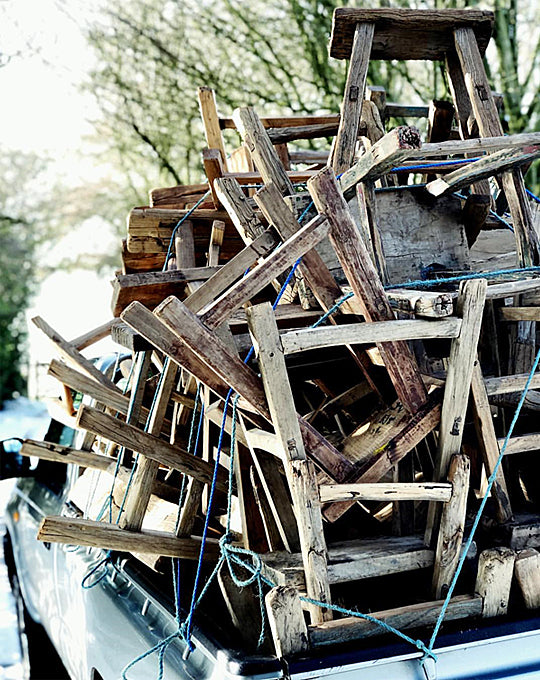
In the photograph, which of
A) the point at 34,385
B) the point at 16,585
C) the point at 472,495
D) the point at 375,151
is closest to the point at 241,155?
the point at 375,151

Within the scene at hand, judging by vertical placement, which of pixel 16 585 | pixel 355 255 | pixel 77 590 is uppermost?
pixel 355 255

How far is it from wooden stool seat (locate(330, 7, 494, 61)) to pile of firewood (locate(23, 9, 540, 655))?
12 mm

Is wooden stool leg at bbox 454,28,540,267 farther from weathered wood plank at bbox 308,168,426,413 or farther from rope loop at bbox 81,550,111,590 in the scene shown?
rope loop at bbox 81,550,111,590

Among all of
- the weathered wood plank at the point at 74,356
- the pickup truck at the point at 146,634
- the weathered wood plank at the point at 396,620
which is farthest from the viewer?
the weathered wood plank at the point at 74,356

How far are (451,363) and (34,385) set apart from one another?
17740 mm

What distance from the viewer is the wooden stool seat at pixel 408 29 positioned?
3.77 m

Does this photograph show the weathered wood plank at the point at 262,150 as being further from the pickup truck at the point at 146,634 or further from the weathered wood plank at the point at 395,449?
the pickup truck at the point at 146,634

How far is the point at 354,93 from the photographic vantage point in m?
3.82

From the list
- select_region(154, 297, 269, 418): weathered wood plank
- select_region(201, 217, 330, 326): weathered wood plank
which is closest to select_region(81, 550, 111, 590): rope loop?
select_region(154, 297, 269, 418): weathered wood plank

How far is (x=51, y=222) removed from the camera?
2323 centimetres

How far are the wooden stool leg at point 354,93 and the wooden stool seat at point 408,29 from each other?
0.07 metres

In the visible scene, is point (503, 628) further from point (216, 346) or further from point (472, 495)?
point (216, 346)

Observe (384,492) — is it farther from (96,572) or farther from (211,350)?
(96,572)

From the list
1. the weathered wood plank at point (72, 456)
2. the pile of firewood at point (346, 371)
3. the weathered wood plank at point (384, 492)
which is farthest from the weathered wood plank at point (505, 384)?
the weathered wood plank at point (72, 456)
